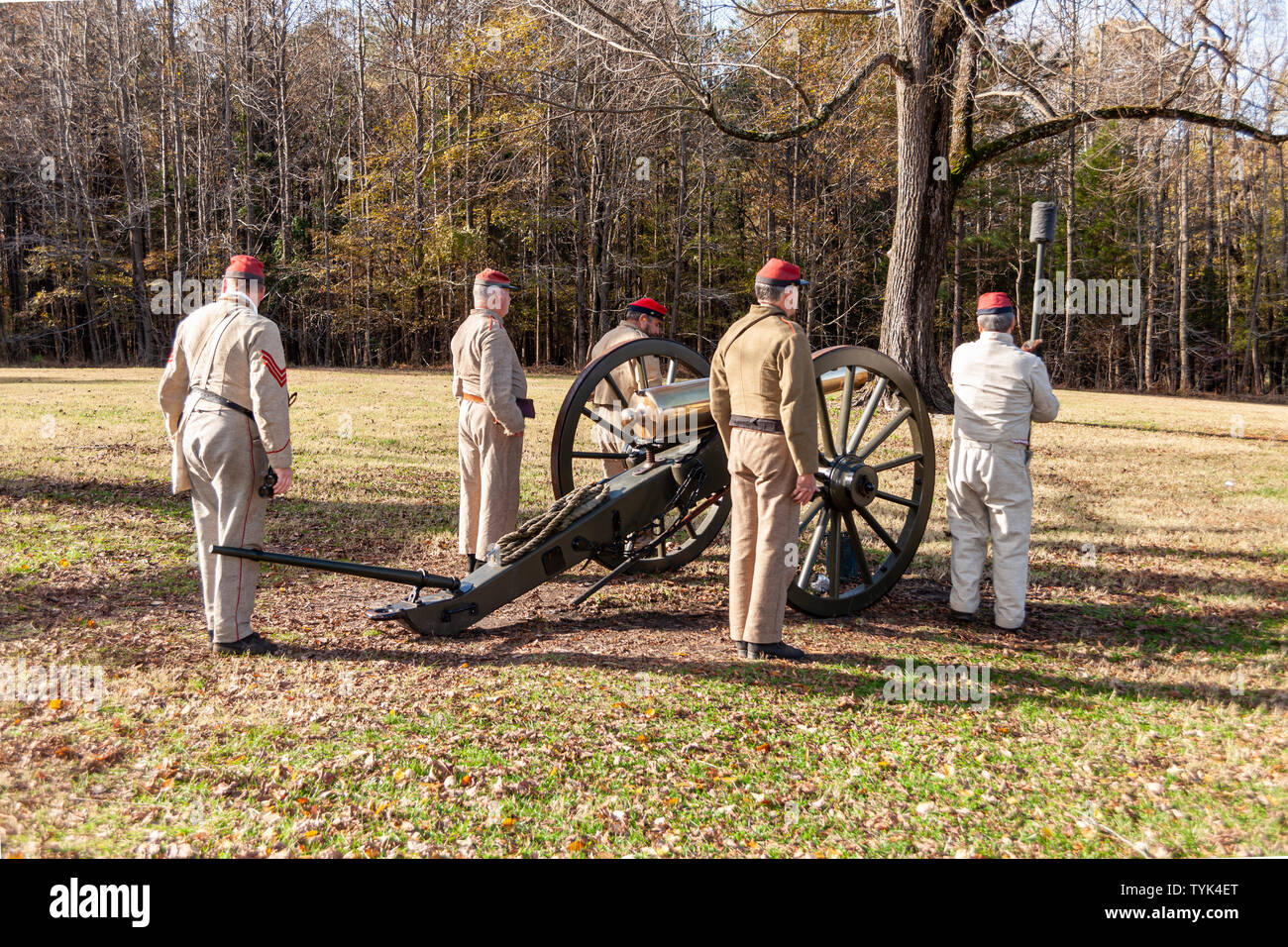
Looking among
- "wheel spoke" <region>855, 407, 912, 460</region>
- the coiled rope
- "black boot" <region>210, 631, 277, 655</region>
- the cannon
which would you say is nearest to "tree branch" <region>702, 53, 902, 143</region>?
the cannon

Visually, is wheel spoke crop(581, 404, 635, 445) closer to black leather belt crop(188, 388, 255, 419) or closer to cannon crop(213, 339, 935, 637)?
cannon crop(213, 339, 935, 637)

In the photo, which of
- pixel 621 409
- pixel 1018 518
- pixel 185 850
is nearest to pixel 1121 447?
pixel 1018 518

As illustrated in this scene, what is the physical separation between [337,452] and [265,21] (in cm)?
2778

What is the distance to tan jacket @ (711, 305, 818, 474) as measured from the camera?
182 inches

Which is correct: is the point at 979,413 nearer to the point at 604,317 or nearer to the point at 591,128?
the point at 591,128

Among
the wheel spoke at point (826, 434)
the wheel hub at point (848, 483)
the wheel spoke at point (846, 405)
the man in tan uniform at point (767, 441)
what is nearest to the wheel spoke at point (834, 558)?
the wheel hub at point (848, 483)

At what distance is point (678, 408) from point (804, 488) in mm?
1147

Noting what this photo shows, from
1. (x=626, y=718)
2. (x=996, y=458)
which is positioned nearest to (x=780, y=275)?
(x=996, y=458)

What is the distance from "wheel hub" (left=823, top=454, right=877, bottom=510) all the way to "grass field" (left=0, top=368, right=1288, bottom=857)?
2.53 ft

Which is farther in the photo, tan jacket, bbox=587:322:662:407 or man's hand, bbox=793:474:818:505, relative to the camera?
tan jacket, bbox=587:322:662:407

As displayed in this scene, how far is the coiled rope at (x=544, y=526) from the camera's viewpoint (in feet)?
16.5

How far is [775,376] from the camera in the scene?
472cm

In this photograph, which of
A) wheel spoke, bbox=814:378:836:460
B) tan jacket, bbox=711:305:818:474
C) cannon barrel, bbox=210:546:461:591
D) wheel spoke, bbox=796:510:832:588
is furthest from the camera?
wheel spoke, bbox=814:378:836:460

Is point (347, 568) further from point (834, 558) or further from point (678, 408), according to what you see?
point (834, 558)
